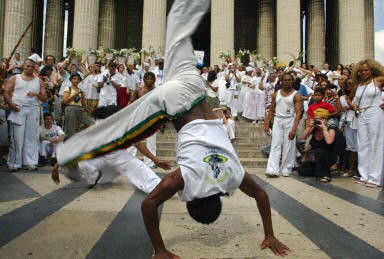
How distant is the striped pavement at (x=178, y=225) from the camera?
2.80 m

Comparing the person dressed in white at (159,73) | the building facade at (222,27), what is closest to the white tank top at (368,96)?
the person dressed in white at (159,73)

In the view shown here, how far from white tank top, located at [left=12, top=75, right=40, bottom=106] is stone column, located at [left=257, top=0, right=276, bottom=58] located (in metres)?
21.0

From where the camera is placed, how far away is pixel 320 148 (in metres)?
6.88

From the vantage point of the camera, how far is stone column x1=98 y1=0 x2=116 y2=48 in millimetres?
24297

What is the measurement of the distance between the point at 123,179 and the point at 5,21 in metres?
18.2

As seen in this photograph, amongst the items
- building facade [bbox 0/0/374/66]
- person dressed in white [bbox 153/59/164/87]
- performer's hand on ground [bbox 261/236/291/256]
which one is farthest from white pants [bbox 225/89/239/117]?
performer's hand on ground [bbox 261/236/291/256]

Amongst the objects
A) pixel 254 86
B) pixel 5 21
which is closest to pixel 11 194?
pixel 254 86

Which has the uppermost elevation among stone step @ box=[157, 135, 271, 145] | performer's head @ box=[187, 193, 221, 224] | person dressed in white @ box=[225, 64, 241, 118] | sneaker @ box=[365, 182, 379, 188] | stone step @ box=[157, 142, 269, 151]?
person dressed in white @ box=[225, 64, 241, 118]

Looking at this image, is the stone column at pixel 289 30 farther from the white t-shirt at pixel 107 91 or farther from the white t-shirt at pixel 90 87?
the white t-shirt at pixel 90 87

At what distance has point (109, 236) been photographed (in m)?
3.12

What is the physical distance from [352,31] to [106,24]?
54.4ft

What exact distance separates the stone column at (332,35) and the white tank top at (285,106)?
22.8 meters

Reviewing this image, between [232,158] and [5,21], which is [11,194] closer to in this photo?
[232,158]

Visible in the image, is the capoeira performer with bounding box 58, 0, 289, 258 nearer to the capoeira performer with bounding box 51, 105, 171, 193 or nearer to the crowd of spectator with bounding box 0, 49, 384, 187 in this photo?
the capoeira performer with bounding box 51, 105, 171, 193
